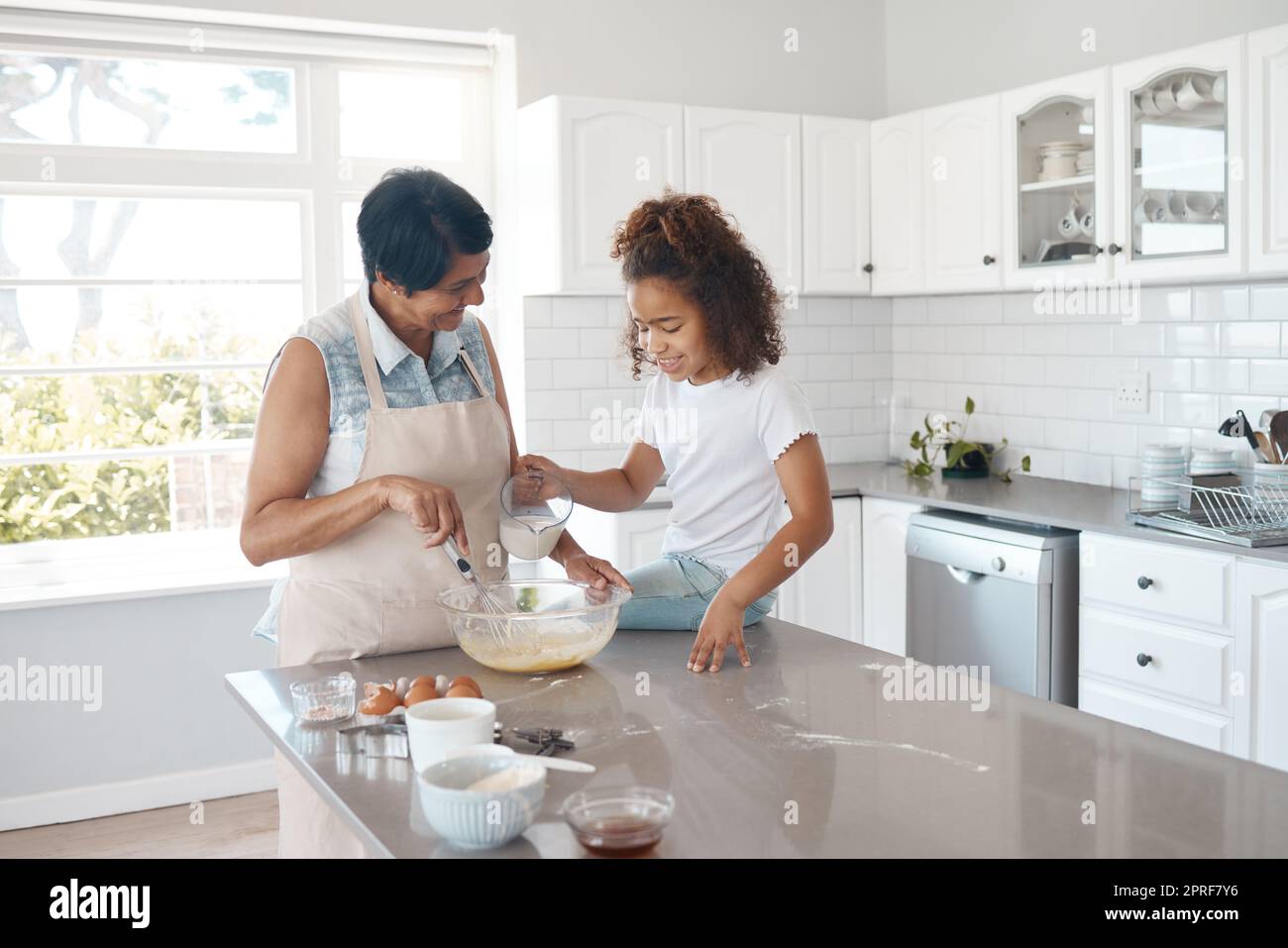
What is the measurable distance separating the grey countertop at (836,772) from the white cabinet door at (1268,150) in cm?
195

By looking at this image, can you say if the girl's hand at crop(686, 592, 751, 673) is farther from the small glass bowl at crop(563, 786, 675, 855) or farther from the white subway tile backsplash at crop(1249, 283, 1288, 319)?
the white subway tile backsplash at crop(1249, 283, 1288, 319)

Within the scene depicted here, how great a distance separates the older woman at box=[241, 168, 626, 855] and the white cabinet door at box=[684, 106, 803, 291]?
7.38 ft

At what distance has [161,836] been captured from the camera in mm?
3734

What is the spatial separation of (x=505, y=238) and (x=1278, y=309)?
245 cm

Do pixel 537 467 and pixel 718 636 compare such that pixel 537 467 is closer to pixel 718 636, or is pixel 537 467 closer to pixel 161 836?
pixel 718 636

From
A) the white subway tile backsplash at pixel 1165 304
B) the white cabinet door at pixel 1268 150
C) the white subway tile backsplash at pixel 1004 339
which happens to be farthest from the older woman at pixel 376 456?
the white subway tile backsplash at pixel 1004 339

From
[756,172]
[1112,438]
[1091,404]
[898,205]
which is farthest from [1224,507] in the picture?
[756,172]

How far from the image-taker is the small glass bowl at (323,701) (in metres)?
1.71

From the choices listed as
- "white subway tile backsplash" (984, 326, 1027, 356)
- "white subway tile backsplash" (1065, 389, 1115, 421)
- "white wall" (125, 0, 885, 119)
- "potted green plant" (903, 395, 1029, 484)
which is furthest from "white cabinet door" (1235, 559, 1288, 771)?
"white wall" (125, 0, 885, 119)

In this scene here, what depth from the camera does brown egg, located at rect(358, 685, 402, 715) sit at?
1.63m

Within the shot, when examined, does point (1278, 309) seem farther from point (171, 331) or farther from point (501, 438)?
point (171, 331)

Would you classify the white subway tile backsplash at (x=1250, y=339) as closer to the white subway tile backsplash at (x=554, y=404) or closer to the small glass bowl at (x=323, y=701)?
the white subway tile backsplash at (x=554, y=404)

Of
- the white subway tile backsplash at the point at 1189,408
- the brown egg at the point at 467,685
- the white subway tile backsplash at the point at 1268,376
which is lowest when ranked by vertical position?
the brown egg at the point at 467,685
